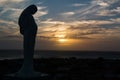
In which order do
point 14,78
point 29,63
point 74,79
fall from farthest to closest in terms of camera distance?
1. point 74,79
2. point 29,63
3. point 14,78

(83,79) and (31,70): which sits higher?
(31,70)

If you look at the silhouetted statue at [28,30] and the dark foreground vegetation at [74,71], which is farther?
the dark foreground vegetation at [74,71]

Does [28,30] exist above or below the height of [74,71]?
above

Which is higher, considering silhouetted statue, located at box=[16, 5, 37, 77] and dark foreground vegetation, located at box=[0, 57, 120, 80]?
silhouetted statue, located at box=[16, 5, 37, 77]

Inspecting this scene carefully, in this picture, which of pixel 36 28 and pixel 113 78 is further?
pixel 113 78

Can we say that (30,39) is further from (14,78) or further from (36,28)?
(14,78)

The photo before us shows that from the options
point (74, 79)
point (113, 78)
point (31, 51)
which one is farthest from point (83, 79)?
point (31, 51)

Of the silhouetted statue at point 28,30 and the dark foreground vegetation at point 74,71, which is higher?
the silhouetted statue at point 28,30

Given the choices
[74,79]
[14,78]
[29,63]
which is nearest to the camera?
[14,78]

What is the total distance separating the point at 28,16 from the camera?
1484 centimetres

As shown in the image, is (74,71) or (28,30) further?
(74,71)

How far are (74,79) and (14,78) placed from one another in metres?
10.6

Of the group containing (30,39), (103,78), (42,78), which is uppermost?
(30,39)

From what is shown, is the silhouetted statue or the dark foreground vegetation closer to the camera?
the silhouetted statue
